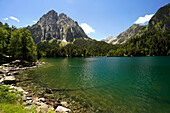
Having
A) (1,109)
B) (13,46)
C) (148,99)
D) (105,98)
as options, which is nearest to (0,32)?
(13,46)

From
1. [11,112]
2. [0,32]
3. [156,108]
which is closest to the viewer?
[11,112]

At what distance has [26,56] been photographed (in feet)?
177

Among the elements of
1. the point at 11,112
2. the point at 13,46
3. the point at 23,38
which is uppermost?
the point at 23,38

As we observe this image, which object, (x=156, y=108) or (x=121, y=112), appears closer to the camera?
(x=121, y=112)

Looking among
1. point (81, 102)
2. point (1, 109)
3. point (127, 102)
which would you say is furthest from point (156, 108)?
point (1, 109)

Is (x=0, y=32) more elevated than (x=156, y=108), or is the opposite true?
(x=0, y=32)

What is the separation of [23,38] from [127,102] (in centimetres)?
6212

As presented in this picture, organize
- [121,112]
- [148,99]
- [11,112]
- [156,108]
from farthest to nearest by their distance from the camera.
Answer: [148,99], [156,108], [121,112], [11,112]

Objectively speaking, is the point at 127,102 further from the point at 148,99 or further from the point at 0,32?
the point at 0,32

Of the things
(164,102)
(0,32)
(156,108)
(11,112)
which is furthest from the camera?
(0,32)

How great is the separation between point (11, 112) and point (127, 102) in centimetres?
1552

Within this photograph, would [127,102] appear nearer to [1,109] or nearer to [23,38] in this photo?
[1,109]

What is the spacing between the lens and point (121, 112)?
1185cm

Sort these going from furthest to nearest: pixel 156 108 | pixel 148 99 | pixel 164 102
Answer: pixel 148 99
pixel 164 102
pixel 156 108
